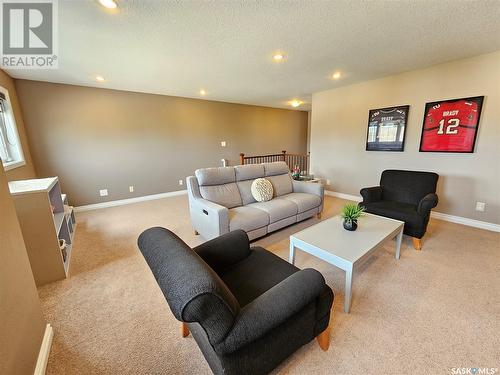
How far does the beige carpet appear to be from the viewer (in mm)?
1251

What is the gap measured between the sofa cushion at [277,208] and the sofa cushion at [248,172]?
442 mm

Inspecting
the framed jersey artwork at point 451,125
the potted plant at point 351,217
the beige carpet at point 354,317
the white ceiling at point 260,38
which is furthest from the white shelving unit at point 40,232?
the framed jersey artwork at point 451,125

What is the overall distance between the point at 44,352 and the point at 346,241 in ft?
7.43

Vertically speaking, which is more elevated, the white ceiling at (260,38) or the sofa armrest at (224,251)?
the white ceiling at (260,38)

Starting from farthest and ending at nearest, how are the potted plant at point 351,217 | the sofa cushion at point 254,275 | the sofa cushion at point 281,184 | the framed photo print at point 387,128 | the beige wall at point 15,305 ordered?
the framed photo print at point 387,128 → the sofa cushion at point 281,184 → the potted plant at point 351,217 → the sofa cushion at point 254,275 → the beige wall at point 15,305

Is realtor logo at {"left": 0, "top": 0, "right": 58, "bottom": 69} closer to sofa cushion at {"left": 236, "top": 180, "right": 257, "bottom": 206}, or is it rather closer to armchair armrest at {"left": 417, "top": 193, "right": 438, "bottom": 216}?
sofa cushion at {"left": 236, "top": 180, "right": 257, "bottom": 206}

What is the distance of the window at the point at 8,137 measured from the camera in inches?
111

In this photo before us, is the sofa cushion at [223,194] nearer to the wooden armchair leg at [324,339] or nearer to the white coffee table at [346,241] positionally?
the white coffee table at [346,241]

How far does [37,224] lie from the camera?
6.23ft

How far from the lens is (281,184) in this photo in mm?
3387

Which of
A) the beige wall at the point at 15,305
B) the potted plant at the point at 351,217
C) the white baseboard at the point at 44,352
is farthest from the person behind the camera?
the potted plant at the point at 351,217

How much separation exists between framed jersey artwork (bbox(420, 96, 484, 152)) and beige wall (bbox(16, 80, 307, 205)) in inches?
162

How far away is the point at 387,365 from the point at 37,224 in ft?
9.55

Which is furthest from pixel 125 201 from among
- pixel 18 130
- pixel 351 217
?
pixel 351 217
